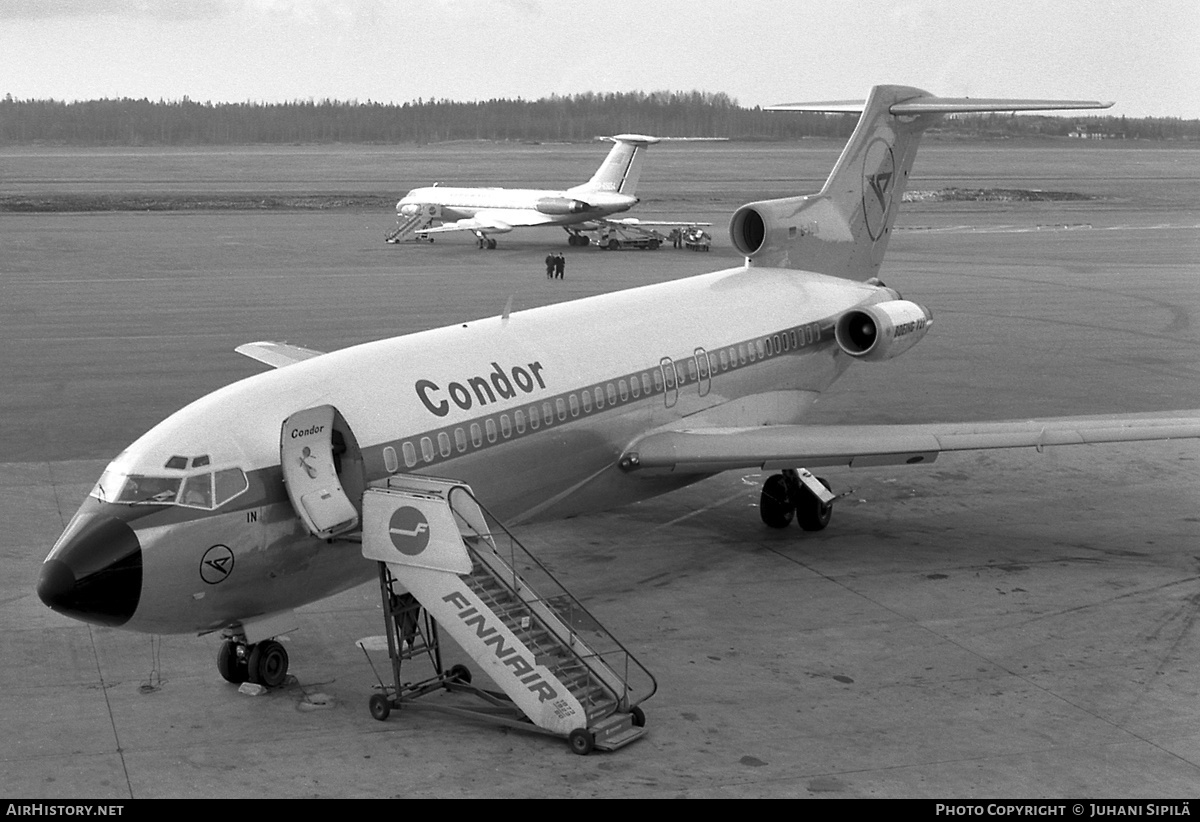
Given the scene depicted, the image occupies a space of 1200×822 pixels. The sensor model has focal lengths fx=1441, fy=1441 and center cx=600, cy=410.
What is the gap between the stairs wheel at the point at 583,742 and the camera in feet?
47.8

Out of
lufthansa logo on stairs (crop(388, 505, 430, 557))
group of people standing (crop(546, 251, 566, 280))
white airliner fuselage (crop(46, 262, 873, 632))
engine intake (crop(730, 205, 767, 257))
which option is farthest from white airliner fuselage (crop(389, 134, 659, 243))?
lufthansa logo on stairs (crop(388, 505, 430, 557))

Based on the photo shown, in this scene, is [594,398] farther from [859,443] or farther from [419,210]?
[419,210]

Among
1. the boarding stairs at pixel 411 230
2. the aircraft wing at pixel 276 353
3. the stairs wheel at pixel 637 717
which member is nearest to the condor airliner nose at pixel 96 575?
the stairs wheel at pixel 637 717

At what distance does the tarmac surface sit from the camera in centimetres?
1422

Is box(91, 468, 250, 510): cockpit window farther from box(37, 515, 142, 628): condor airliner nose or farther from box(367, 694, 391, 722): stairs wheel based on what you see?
box(367, 694, 391, 722): stairs wheel

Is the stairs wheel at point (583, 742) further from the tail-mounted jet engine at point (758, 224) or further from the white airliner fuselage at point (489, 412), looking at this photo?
the tail-mounted jet engine at point (758, 224)

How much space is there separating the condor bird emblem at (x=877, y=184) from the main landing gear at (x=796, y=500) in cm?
669

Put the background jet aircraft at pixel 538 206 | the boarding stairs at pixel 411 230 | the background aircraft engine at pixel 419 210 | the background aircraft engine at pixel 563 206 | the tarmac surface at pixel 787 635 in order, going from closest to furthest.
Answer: the tarmac surface at pixel 787 635, the background aircraft engine at pixel 563 206, the background jet aircraft at pixel 538 206, the boarding stairs at pixel 411 230, the background aircraft engine at pixel 419 210

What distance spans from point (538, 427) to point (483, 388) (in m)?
1.05

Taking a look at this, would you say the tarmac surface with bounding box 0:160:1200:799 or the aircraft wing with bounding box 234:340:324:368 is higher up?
the aircraft wing with bounding box 234:340:324:368

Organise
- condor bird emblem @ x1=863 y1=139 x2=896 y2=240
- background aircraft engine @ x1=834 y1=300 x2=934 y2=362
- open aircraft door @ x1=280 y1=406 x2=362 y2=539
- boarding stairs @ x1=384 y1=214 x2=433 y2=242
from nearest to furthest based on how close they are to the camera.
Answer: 1. open aircraft door @ x1=280 y1=406 x2=362 y2=539
2. background aircraft engine @ x1=834 y1=300 x2=934 y2=362
3. condor bird emblem @ x1=863 y1=139 x2=896 y2=240
4. boarding stairs @ x1=384 y1=214 x2=433 y2=242

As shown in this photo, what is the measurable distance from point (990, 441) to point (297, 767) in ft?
38.0

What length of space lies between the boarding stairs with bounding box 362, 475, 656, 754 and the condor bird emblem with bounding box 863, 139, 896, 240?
14318 millimetres

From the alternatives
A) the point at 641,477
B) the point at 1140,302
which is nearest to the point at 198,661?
the point at 641,477
